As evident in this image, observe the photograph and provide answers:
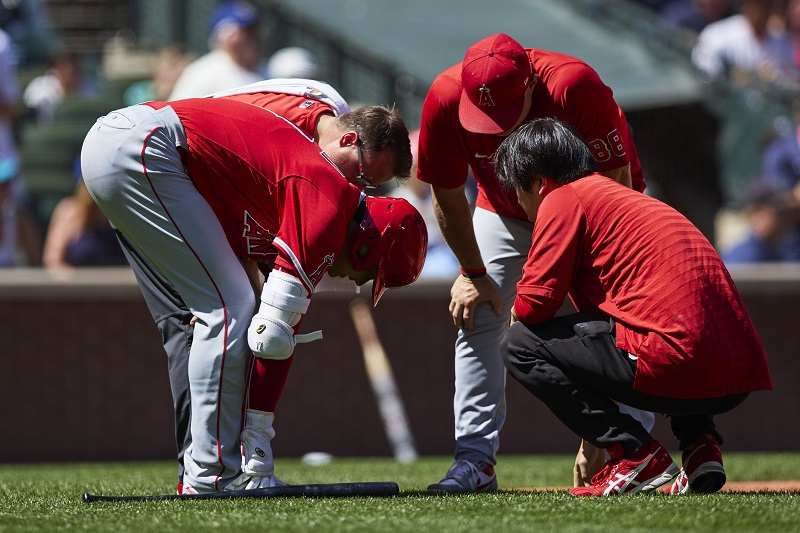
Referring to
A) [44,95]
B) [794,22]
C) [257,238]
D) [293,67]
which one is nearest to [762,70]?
[794,22]

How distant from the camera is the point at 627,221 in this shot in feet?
14.5

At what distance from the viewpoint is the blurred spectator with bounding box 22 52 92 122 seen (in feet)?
36.2

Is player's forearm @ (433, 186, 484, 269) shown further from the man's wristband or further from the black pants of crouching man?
the black pants of crouching man

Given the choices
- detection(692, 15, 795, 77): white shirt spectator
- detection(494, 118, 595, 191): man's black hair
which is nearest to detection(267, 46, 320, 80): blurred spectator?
detection(692, 15, 795, 77): white shirt spectator

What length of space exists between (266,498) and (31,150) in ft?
22.4

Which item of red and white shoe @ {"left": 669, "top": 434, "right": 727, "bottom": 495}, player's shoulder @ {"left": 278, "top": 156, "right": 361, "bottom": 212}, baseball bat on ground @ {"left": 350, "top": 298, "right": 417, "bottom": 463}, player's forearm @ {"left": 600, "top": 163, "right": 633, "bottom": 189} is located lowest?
baseball bat on ground @ {"left": 350, "top": 298, "right": 417, "bottom": 463}

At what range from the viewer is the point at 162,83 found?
10.2 metres

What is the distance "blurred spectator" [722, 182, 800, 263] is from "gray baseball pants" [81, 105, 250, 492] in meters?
5.78

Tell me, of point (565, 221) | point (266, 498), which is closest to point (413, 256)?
point (565, 221)

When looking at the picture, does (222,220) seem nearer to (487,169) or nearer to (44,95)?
(487,169)

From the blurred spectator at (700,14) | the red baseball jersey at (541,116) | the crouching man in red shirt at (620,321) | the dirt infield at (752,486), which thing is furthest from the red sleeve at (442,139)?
the blurred spectator at (700,14)

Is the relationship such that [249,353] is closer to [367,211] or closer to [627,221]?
[367,211]

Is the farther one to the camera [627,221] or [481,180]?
[481,180]

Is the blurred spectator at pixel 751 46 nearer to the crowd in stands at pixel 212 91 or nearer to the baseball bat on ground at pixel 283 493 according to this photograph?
the crowd in stands at pixel 212 91
